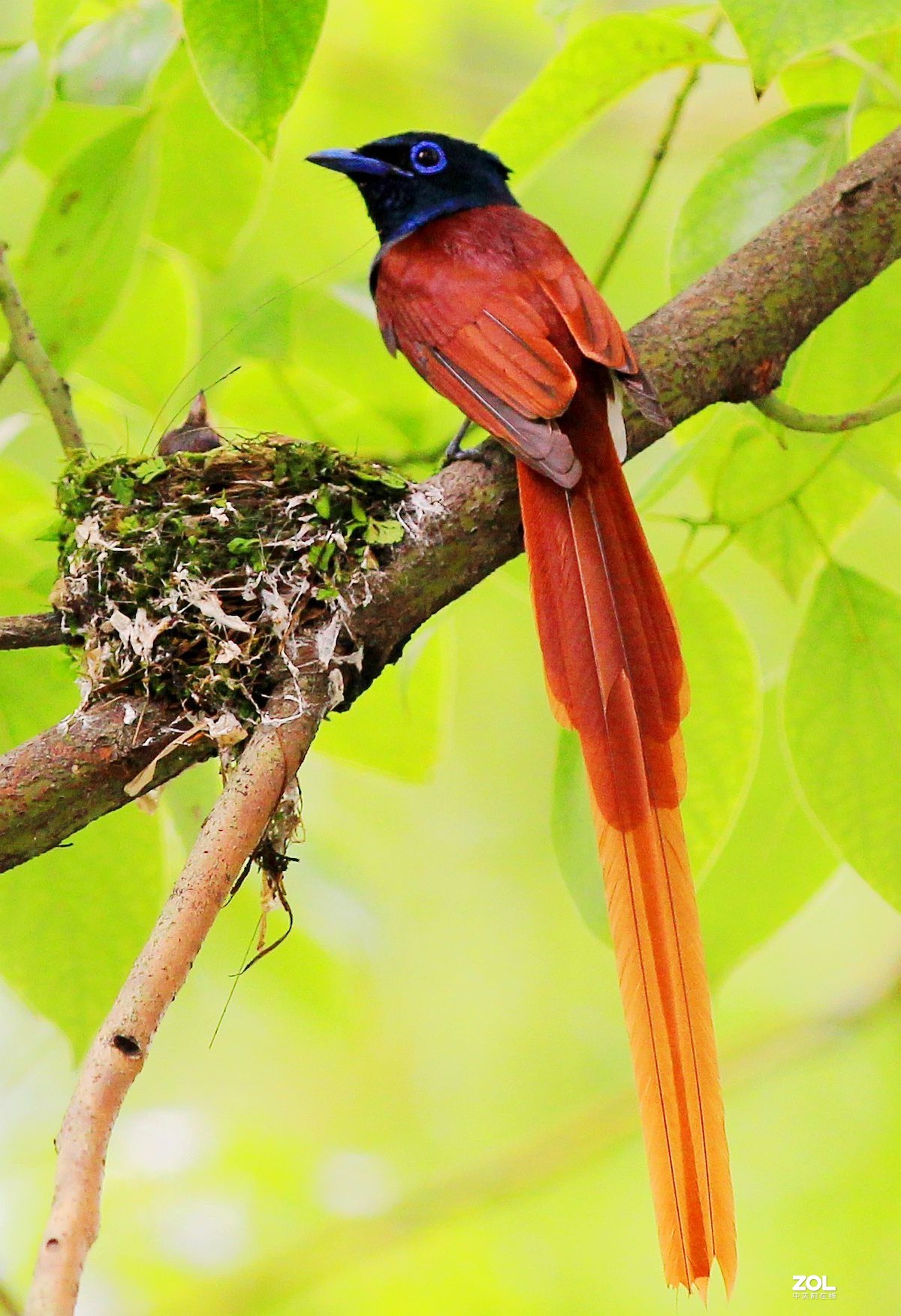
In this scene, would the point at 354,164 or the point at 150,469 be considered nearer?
the point at 150,469

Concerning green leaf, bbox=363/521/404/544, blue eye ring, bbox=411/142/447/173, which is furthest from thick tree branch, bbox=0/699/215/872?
blue eye ring, bbox=411/142/447/173

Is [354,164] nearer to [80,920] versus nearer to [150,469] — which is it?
[150,469]

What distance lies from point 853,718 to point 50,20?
1.34m

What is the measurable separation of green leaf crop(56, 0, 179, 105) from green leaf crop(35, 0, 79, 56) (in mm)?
120

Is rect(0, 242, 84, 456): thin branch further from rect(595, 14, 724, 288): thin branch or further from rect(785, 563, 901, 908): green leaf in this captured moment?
rect(785, 563, 901, 908): green leaf

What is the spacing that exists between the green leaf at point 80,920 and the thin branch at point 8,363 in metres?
0.69

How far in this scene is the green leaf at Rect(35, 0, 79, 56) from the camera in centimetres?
160

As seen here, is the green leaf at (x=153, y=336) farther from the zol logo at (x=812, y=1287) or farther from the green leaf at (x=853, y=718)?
the zol logo at (x=812, y=1287)

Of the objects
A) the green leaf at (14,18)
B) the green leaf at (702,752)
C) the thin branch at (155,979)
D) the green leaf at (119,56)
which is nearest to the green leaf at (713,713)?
the green leaf at (702,752)

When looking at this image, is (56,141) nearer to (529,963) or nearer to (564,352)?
(564,352)

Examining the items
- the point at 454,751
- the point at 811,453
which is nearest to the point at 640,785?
the point at 811,453

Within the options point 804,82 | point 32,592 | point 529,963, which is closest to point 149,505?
point 32,592

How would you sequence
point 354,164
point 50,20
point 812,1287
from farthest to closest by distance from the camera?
point 812,1287 → point 354,164 → point 50,20

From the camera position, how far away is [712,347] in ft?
6.19
